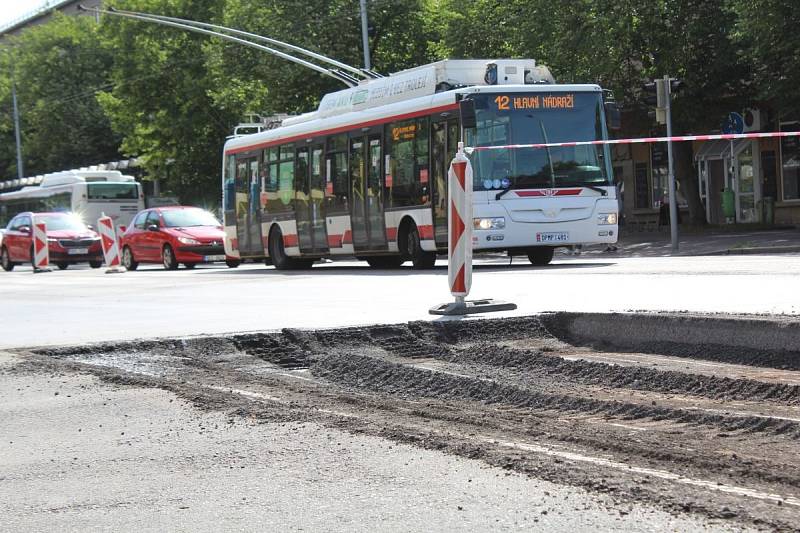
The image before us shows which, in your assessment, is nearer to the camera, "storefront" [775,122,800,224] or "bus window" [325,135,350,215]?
"bus window" [325,135,350,215]

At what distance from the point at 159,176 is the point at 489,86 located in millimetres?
42054

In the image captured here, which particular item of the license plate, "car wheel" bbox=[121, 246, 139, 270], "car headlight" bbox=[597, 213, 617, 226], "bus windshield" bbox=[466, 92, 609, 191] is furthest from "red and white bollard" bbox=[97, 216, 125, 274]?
"car headlight" bbox=[597, 213, 617, 226]

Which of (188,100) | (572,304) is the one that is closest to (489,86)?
(572,304)

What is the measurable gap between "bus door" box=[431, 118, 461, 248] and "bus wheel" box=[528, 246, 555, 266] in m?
1.91

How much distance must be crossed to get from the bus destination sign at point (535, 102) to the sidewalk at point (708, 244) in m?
5.12

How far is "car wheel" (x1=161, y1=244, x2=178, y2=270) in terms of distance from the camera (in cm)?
3412

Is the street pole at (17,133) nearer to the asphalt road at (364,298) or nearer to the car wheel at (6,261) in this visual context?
the car wheel at (6,261)

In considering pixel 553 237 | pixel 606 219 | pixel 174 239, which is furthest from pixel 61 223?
pixel 606 219

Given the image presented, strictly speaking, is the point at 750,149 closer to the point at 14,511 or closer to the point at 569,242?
the point at 569,242

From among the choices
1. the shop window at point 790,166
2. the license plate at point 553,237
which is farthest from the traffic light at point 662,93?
the shop window at point 790,166

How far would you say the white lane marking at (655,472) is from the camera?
4453mm

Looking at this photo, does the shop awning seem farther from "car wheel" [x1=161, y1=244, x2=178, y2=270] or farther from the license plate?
the license plate

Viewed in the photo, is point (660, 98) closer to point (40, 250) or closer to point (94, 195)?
point (40, 250)

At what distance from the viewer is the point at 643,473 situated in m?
4.92
